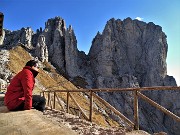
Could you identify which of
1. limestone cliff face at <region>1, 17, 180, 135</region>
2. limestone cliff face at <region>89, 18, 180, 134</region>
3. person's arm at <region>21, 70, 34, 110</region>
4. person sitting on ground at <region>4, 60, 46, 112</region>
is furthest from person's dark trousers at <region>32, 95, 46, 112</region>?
limestone cliff face at <region>1, 17, 180, 135</region>

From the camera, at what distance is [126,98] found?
A: 93312mm

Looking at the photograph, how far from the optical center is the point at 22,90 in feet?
20.4

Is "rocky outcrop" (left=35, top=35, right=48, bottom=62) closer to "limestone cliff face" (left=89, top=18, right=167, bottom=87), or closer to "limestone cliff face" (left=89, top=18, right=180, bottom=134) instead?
"limestone cliff face" (left=89, top=18, right=180, bottom=134)

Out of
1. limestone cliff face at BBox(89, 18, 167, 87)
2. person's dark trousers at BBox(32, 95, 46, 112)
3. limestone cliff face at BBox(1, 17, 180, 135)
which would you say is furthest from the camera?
limestone cliff face at BBox(89, 18, 167, 87)

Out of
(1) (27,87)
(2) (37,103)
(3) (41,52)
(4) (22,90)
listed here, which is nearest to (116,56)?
(3) (41,52)

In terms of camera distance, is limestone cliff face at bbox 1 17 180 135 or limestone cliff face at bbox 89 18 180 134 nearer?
limestone cliff face at bbox 89 18 180 134

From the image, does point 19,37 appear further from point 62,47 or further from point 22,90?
point 22,90

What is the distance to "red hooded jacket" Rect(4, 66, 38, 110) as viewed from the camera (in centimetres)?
603

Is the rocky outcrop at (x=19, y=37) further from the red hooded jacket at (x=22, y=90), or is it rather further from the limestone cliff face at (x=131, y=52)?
the red hooded jacket at (x=22, y=90)

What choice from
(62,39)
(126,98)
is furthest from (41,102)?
(62,39)

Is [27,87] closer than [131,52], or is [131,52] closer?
[27,87]

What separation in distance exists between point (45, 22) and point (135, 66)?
49.1 meters

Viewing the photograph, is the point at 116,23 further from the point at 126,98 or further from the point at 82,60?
the point at 126,98

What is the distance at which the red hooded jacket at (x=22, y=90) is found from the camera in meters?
6.03
